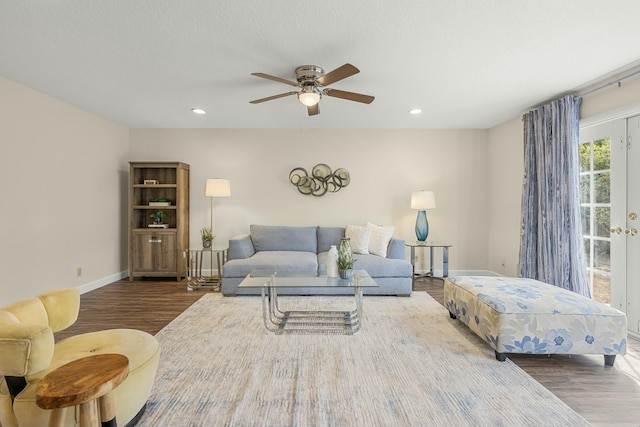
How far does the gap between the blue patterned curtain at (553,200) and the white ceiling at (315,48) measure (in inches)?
12.9

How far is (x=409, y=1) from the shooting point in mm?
1896

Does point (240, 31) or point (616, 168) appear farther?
point (616, 168)

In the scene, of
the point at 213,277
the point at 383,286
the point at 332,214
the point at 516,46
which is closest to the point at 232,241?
the point at 213,277

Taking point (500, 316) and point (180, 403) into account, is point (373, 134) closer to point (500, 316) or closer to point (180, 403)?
point (500, 316)

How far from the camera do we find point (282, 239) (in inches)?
183

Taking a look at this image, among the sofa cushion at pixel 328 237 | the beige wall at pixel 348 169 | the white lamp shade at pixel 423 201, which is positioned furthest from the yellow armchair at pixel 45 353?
the white lamp shade at pixel 423 201

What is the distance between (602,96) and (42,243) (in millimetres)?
6123

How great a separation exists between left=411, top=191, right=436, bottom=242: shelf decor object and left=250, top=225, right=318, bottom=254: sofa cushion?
1.61 meters

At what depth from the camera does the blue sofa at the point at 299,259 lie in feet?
12.8

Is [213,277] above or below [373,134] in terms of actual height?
below

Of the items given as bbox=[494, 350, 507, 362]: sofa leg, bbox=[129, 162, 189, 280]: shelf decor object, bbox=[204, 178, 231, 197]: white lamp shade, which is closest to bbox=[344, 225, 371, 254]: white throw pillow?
bbox=[204, 178, 231, 197]: white lamp shade

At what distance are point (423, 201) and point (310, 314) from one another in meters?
2.54

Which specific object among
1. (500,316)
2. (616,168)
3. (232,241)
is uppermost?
(616,168)

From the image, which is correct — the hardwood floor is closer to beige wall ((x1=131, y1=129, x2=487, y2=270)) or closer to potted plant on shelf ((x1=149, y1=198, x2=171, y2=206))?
potted plant on shelf ((x1=149, y1=198, x2=171, y2=206))
